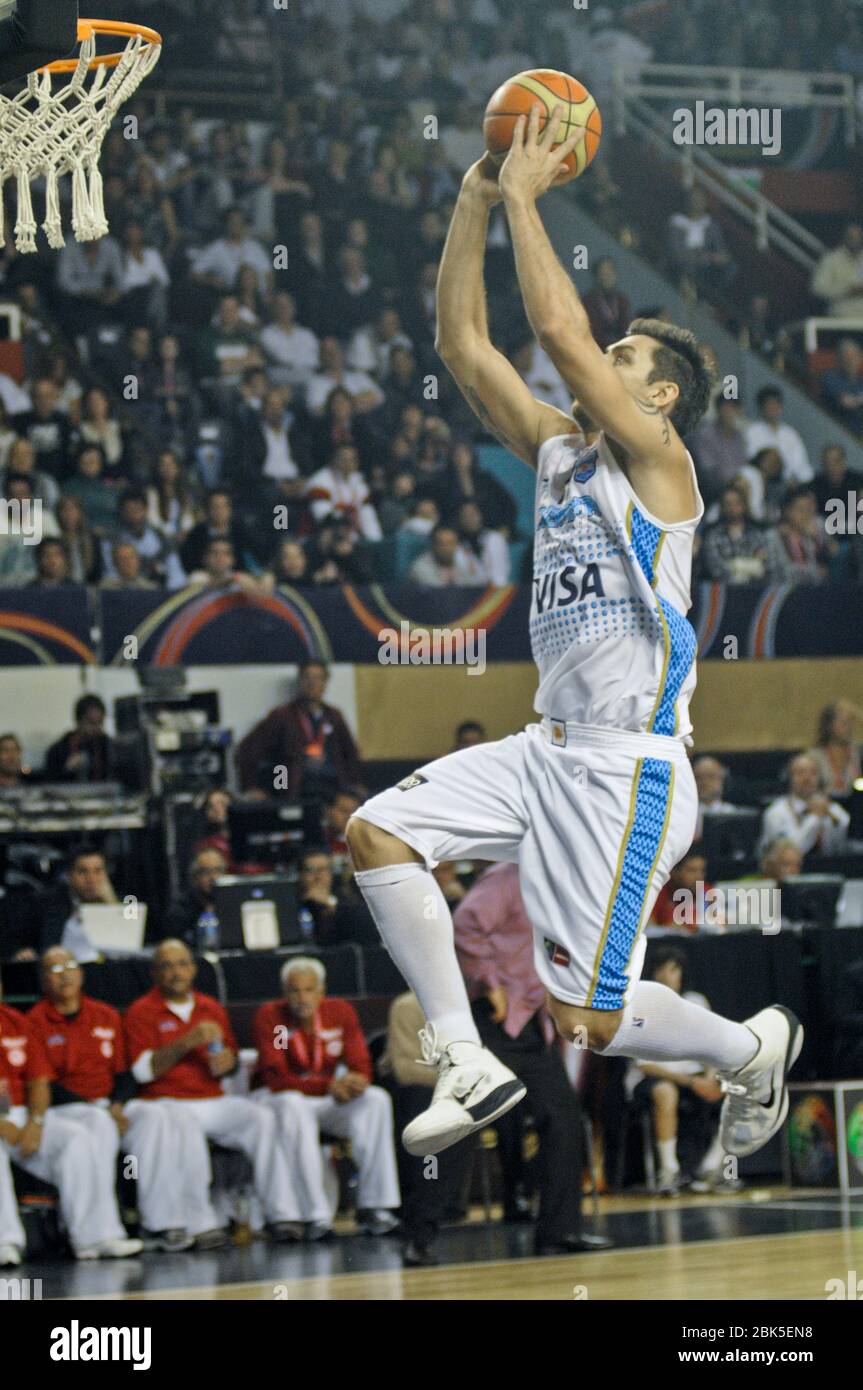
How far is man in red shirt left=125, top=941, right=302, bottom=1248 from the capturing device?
1044 centimetres

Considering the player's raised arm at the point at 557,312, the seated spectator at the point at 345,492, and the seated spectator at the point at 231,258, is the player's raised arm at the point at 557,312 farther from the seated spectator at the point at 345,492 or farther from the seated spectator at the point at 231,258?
the seated spectator at the point at 231,258

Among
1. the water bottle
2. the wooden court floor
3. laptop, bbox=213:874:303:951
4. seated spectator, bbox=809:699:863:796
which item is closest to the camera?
the wooden court floor

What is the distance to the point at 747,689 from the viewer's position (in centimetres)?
1480

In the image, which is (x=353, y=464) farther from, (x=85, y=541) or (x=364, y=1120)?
(x=364, y=1120)

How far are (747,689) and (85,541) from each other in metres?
4.88

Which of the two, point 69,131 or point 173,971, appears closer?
point 69,131

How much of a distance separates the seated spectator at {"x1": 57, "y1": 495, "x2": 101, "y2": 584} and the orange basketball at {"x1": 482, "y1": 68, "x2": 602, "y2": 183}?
8.02 metres

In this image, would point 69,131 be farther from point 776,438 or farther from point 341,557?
point 776,438

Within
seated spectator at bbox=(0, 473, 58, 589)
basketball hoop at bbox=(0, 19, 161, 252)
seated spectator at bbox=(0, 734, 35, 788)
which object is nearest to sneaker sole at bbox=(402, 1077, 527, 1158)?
basketball hoop at bbox=(0, 19, 161, 252)

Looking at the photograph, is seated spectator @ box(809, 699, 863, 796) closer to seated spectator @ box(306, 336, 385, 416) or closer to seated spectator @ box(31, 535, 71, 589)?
seated spectator @ box(306, 336, 385, 416)

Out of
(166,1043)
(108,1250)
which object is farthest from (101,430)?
(108,1250)

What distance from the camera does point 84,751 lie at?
12852 mm

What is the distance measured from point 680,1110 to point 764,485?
21.9ft

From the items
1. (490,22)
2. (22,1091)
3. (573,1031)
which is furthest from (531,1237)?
(490,22)
